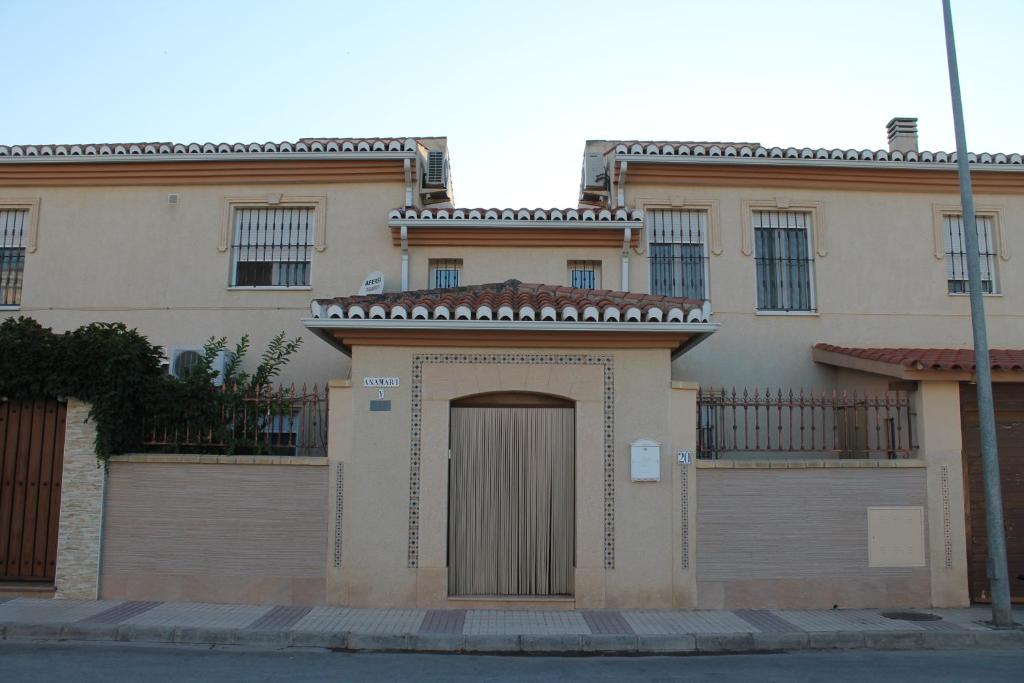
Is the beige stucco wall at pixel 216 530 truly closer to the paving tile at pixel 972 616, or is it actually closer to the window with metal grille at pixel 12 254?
the window with metal grille at pixel 12 254

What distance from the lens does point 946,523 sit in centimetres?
955

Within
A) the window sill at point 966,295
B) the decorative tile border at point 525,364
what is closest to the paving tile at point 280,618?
the decorative tile border at point 525,364

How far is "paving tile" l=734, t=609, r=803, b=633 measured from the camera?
8289 mm

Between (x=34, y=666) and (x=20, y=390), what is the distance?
3.90 m

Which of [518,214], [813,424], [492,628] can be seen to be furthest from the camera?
[518,214]

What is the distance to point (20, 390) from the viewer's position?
9602 millimetres

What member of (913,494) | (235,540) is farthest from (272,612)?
(913,494)

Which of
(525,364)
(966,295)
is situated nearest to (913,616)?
(525,364)

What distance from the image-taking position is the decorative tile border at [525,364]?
930 centimetres

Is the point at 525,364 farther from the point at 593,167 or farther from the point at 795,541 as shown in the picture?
the point at 593,167

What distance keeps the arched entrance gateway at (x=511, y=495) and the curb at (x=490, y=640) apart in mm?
1392

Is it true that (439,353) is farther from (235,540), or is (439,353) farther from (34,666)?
(34,666)

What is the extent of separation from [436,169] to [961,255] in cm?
908

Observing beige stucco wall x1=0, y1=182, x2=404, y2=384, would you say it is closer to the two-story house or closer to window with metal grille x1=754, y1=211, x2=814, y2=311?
the two-story house
